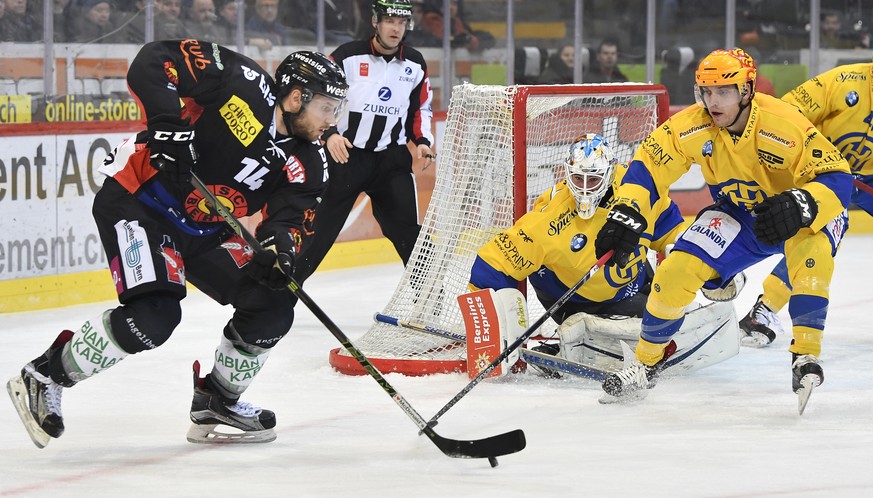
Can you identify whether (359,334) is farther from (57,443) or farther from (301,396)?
(57,443)

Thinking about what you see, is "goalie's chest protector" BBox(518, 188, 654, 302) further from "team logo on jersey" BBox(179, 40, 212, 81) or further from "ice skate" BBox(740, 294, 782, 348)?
"team logo on jersey" BBox(179, 40, 212, 81)

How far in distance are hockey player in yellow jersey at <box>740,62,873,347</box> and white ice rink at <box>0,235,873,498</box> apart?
0.12 m

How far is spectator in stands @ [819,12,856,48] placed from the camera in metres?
9.78

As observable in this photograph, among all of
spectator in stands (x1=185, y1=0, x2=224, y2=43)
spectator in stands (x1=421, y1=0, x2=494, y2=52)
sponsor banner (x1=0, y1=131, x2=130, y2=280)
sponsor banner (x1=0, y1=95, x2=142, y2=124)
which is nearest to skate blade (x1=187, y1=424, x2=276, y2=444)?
sponsor banner (x1=0, y1=131, x2=130, y2=280)

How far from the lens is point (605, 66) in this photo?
9133 mm

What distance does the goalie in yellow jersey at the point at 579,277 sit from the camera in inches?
166

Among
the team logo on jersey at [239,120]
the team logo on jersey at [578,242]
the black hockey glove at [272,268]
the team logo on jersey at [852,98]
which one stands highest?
the team logo on jersey at [852,98]

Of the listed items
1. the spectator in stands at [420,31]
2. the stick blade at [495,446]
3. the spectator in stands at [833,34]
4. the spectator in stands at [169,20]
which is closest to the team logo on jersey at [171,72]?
the stick blade at [495,446]

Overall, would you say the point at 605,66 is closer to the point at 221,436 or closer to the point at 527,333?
the point at 527,333

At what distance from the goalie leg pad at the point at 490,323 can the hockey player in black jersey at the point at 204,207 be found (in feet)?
2.95

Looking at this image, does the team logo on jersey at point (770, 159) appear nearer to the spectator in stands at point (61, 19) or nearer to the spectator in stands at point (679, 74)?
the spectator in stands at point (61, 19)

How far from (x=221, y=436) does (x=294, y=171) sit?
2.34 feet

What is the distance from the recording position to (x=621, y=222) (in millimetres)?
3891

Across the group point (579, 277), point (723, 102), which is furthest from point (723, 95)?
point (579, 277)
